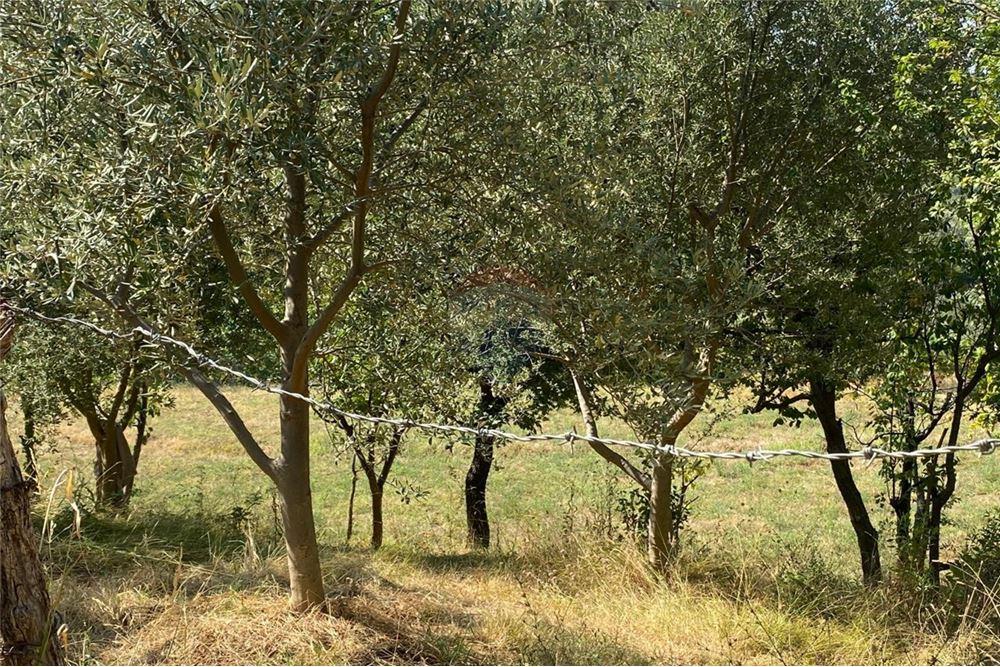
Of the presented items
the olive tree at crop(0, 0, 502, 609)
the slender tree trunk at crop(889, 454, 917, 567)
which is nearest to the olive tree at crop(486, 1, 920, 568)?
the olive tree at crop(0, 0, 502, 609)

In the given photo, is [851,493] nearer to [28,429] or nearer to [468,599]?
[468,599]

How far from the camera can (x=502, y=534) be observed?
1116 centimetres

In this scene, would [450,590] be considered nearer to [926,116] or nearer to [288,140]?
[288,140]

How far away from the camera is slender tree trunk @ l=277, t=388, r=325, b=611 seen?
550 cm

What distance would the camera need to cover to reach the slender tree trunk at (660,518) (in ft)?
26.4

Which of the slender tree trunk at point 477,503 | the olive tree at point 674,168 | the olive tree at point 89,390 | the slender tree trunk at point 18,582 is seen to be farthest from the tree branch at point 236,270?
the slender tree trunk at point 477,503

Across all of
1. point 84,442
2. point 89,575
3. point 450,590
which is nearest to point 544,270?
point 450,590

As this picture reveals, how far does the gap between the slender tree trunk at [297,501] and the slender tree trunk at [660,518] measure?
348 centimetres

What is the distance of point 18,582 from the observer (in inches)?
133

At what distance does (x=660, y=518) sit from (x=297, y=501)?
378 cm

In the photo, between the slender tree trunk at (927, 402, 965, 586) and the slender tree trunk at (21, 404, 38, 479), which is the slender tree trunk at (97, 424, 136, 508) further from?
the slender tree trunk at (927, 402, 965, 586)

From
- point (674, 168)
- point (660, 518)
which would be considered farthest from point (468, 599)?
point (674, 168)

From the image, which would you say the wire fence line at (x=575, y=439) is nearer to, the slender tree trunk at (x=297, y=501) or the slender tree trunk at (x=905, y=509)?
the slender tree trunk at (x=297, y=501)

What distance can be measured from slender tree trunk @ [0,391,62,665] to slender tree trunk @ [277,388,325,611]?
212 cm
